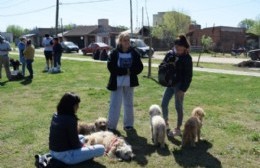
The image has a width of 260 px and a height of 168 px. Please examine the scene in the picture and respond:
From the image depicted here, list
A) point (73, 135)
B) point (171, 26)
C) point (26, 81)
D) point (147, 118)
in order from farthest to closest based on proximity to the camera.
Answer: point (171, 26)
point (26, 81)
point (147, 118)
point (73, 135)

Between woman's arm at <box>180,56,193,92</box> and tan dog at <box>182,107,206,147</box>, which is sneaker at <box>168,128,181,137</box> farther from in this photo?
woman's arm at <box>180,56,193,92</box>

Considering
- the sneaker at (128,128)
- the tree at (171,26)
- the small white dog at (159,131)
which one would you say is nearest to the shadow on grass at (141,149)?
the small white dog at (159,131)

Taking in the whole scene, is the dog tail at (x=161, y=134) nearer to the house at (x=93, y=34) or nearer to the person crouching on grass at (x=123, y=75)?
the person crouching on grass at (x=123, y=75)

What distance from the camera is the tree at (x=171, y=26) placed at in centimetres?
6856

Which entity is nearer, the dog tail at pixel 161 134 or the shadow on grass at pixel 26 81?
the dog tail at pixel 161 134

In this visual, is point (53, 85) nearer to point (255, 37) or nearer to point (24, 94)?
point (24, 94)

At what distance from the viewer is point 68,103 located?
5.76 m

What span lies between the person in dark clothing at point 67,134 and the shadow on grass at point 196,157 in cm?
155

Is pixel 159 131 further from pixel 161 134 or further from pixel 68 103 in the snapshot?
pixel 68 103

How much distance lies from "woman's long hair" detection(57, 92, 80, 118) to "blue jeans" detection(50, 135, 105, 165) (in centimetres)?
61

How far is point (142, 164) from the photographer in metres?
6.23

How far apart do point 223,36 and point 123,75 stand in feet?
218

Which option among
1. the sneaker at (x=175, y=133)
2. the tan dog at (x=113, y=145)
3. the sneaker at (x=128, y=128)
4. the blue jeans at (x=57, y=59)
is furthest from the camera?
the blue jeans at (x=57, y=59)

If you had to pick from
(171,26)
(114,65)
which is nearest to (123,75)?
(114,65)
